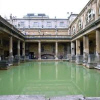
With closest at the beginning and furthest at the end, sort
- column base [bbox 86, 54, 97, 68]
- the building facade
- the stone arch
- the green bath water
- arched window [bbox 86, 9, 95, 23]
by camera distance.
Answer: the green bath water < column base [bbox 86, 54, 97, 68] < the stone arch < arched window [bbox 86, 9, 95, 23] < the building facade

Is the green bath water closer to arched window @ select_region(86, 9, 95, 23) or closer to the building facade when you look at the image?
arched window @ select_region(86, 9, 95, 23)

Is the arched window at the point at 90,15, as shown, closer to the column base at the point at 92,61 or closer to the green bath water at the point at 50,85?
the column base at the point at 92,61

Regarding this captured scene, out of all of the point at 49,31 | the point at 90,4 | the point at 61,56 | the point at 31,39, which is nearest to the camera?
the point at 90,4

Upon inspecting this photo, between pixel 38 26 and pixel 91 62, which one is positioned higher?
pixel 38 26

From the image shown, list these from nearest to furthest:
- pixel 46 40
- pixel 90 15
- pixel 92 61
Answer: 1. pixel 92 61
2. pixel 90 15
3. pixel 46 40

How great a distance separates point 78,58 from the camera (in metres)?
24.6

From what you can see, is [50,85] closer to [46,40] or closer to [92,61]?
[92,61]

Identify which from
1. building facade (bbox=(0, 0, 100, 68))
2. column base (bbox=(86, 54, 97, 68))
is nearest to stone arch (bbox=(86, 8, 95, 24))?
column base (bbox=(86, 54, 97, 68))

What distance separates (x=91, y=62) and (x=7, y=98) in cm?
1433

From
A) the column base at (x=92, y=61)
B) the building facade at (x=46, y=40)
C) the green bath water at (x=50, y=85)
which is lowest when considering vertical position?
the green bath water at (x=50, y=85)

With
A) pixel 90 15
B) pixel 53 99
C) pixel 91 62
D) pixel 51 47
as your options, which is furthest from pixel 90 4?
pixel 51 47

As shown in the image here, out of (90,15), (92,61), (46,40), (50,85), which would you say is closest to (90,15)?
(90,15)

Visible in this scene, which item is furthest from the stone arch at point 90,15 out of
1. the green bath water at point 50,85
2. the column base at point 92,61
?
the green bath water at point 50,85

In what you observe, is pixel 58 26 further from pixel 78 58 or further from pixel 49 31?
pixel 78 58
